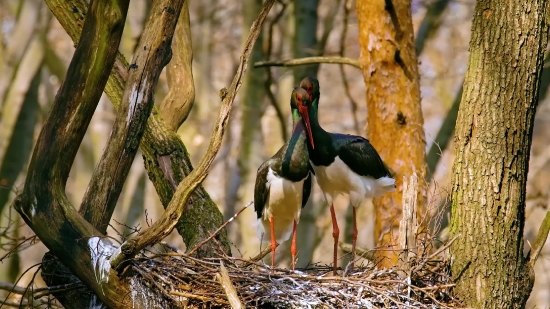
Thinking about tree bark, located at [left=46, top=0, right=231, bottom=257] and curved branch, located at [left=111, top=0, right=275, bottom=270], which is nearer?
curved branch, located at [left=111, top=0, right=275, bottom=270]

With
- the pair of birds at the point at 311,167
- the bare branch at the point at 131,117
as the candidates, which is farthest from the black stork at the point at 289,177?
the bare branch at the point at 131,117

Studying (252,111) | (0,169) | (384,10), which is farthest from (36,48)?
(384,10)

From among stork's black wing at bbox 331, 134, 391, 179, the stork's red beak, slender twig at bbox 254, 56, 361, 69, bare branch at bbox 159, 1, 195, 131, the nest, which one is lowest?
the nest

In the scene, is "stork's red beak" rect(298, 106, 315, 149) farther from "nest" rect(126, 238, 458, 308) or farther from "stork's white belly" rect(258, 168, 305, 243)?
"nest" rect(126, 238, 458, 308)

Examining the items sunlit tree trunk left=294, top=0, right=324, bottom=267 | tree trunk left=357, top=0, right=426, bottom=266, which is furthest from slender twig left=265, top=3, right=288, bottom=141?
tree trunk left=357, top=0, right=426, bottom=266

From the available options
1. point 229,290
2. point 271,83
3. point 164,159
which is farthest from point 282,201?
point 271,83

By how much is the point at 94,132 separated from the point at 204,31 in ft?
10.4

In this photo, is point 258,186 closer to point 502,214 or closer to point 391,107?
point 391,107

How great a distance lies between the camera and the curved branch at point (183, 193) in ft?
12.9

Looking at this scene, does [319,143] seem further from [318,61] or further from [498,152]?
[498,152]

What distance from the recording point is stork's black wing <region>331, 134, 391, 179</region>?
19.4 feet

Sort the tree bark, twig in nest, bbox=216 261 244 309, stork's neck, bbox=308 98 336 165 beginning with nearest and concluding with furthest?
twig in nest, bbox=216 261 244 309 < the tree bark < stork's neck, bbox=308 98 336 165

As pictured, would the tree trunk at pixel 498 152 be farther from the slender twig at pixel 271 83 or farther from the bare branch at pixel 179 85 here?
the slender twig at pixel 271 83

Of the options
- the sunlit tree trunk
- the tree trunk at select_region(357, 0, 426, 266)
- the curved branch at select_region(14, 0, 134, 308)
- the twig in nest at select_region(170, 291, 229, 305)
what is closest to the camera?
the curved branch at select_region(14, 0, 134, 308)
